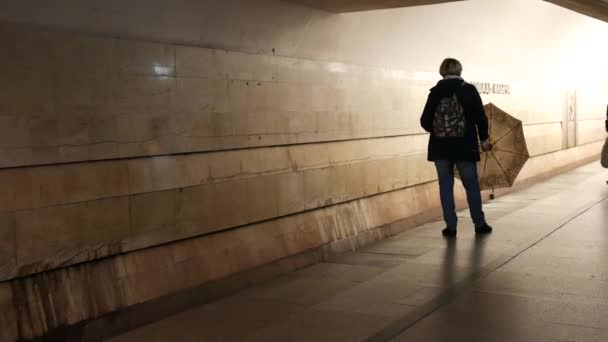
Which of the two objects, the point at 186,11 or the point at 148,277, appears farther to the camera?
the point at 186,11

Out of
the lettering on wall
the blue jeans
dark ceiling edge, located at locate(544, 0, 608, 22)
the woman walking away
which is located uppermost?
dark ceiling edge, located at locate(544, 0, 608, 22)

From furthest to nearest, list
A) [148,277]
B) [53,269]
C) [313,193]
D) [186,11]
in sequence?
[313,193] < [186,11] < [148,277] < [53,269]

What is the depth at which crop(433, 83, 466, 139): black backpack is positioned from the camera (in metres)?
8.23

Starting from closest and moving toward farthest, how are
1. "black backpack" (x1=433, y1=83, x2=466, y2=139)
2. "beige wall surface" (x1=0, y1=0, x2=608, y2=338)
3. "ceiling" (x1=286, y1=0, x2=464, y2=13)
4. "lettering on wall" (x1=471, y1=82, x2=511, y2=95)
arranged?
"beige wall surface" (x1=0, y1=0, x2=608, y2=338) < "ceiling" (x1=286, y1=0, x2=464, y2=13) < "black backpack" (x1=433, y1=83, x2=466, y2=139) < "lettering on wall" (x1=471, y1=82, x2=511, y2=95)

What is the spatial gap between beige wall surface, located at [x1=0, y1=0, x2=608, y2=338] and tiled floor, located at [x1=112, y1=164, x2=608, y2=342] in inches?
26.2

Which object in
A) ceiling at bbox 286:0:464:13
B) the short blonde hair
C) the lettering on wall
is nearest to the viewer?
ceiling at bbox 286:0:464:13

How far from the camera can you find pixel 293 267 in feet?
24.2

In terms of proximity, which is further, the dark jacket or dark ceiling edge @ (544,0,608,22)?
dark ceiling edge @ (544,0,608,22)

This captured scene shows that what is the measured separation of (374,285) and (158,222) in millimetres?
1909

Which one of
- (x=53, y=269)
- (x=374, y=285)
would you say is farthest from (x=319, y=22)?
(x=53, y=269)

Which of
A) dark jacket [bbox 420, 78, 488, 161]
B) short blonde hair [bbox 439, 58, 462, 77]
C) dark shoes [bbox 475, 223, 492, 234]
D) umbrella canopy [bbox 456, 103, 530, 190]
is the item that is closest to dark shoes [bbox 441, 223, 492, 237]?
dark shoes [bbox 475, 223, 492, 234]

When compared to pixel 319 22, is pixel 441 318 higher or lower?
lower

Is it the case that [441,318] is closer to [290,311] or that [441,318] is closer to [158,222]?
[290,311]

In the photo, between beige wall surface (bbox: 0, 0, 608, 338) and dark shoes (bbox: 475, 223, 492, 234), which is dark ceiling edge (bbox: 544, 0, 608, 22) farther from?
dark shoes (bbox: 475, 223, 492, 234)
